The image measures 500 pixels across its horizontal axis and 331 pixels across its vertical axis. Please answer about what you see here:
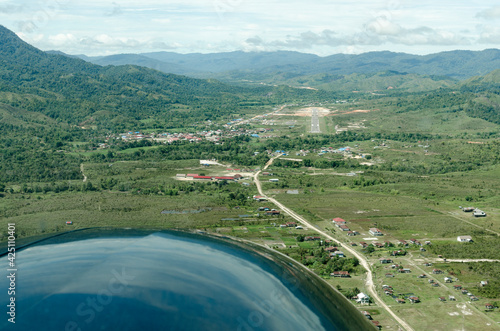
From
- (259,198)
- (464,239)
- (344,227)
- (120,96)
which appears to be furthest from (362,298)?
(120,96)

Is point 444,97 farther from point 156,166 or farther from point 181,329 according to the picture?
point 181,329

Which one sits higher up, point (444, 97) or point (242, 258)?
point (444, 97)

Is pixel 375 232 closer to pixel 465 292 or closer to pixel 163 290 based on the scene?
pixel 465 292

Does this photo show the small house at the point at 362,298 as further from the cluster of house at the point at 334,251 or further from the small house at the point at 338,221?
the small house at the point at 338,221

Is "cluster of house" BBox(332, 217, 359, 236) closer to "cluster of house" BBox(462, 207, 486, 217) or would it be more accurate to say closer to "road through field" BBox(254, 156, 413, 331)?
"road through field" BBox(254, 156, 413, 331)

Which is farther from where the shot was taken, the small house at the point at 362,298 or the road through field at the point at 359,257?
the small house at the point at 362,298

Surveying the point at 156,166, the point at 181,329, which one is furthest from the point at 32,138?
the point at 181,329

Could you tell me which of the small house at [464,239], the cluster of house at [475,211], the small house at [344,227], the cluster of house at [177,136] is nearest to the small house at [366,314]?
the small house at [344,227]
